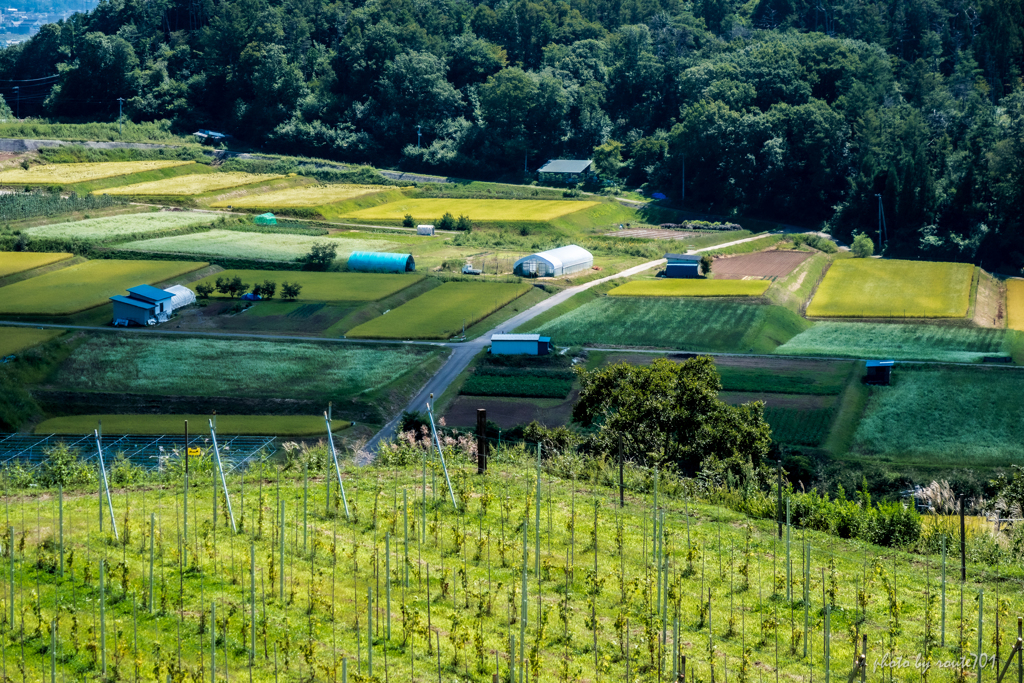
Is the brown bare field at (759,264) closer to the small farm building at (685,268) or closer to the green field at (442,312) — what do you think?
the small farm building at (685,268)

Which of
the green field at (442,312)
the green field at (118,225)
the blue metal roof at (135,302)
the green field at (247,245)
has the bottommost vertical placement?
the green field at (442,312)

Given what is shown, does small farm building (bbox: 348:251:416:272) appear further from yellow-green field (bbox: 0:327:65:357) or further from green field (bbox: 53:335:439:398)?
yellow-green field (bbox: 0:327:65:357)

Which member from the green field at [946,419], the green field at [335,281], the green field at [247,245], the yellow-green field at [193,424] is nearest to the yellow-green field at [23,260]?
the green field at [247,245]

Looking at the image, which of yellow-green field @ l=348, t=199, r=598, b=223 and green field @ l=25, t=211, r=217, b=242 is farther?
yellow-green field @ l=348, t=199, r=598, b=223

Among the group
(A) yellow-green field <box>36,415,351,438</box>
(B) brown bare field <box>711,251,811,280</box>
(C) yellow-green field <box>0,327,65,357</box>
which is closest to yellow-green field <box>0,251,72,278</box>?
(C) yellow-green field <box>0,327,65,357</box>

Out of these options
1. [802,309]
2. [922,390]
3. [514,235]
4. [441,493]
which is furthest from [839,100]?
[441,493]

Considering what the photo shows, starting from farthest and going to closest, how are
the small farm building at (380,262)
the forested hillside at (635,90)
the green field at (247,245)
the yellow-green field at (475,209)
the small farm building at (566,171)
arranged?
1. the small farm building at (566,171)
2. the yellow-green field at (475,209)
3. the forested hillside at (635,90)
4. the green field at (247,245)
5. the small farm building at (380,262)

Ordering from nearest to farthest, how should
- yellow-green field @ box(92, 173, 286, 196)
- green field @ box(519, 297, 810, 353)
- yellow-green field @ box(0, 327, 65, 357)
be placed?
yellow-green field @ box(0, 327, 65, 357), green field @ box(519, 297, 810, 353), yellow-green field @ box(92, 173, 286, 196)
